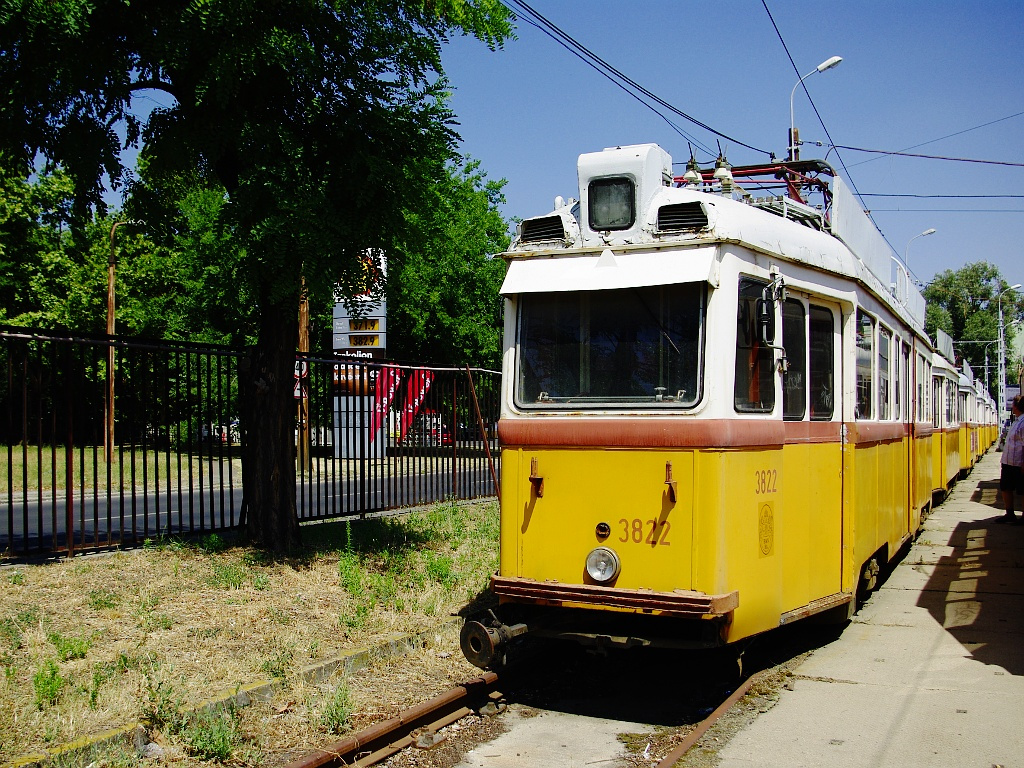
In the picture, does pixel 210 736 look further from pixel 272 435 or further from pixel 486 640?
pixel 272 435

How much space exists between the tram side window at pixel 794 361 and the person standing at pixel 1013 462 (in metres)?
8.76

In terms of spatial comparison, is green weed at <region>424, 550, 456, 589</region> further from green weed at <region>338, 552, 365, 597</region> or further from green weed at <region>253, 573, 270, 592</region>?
green weed at <region>253, 573, 270, 592</region>

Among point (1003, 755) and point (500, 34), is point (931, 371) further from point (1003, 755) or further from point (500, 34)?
point (1003, 755)

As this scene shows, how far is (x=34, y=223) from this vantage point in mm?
37062

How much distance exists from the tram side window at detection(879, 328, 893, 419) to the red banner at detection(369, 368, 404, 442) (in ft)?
21.0

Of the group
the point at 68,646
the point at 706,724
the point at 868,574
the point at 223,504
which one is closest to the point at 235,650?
the point at 68,646

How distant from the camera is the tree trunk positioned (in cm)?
944

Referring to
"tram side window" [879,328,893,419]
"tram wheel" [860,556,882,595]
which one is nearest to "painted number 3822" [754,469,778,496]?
"tram wheel" [860,556,882,595]

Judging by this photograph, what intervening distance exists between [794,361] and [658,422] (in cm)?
152

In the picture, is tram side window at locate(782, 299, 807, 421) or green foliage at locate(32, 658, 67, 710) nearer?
green foliage at locate(32, 658, 67, 710)

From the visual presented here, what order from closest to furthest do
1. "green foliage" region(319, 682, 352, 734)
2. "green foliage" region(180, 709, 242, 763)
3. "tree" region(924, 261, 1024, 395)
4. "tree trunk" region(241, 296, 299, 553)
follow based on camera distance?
"green foliage" region(180, 709, 242, 763)
"green foliage" region(319, 682, 352, 734)
"tree trunk" region(241, 296, 299, 553)
"tree" region(924, 261, 1024, 395)

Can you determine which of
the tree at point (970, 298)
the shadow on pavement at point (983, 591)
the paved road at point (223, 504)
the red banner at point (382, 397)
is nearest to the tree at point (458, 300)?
the paved road at point (223, 504)

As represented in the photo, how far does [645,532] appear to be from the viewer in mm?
6035

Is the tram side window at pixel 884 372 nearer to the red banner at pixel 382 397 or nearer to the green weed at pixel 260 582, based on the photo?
the green weed at pixel 260 582
